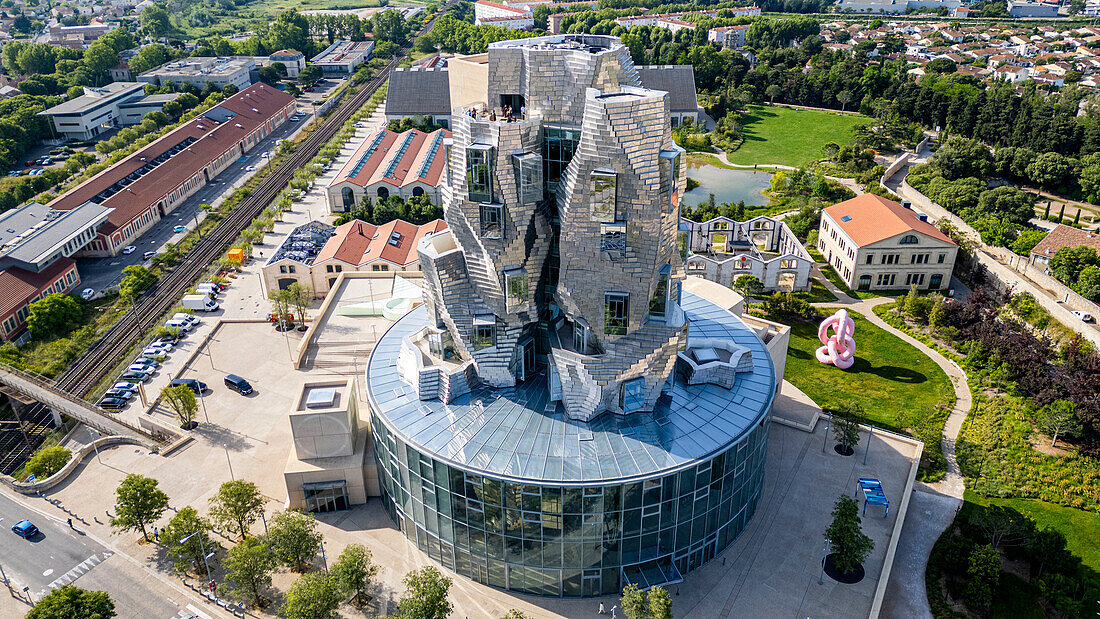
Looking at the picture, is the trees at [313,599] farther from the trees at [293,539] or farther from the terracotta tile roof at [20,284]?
the terracotta tile roof at [20,284]

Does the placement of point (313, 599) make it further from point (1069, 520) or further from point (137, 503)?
point (1069, 520)

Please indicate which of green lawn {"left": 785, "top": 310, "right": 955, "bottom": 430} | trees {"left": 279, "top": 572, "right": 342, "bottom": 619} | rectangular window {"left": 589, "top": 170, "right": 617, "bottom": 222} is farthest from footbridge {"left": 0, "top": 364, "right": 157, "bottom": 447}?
green lawn {"left": 785, "top": 310, "right": 955, "bottom": 430}

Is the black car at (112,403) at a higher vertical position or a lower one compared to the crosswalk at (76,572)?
lower

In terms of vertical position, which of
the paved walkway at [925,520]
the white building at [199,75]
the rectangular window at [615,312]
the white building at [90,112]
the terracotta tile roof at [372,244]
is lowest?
the paved walkway at [925,520]

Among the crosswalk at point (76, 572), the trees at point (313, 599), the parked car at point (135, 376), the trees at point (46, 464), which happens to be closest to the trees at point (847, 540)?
the trees at point (313, 599)

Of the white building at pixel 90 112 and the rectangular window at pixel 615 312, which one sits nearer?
the rectangular window at pixel 615 312

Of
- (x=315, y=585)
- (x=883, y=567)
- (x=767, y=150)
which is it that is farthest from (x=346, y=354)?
(x=767, y=150)

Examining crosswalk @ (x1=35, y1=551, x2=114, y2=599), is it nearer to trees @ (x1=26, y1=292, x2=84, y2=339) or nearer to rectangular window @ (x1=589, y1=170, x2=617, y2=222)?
rectangular window @ (x1=589, y1=170, x2=617, y2=222)

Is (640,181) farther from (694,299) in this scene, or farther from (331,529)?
(331,529)
